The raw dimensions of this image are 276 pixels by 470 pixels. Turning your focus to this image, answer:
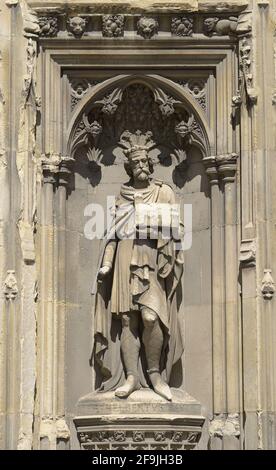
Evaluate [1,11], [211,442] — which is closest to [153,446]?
[211,442]

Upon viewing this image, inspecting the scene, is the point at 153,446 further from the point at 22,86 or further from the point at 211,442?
the point at 22,86

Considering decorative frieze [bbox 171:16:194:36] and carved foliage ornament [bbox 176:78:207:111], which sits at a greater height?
decorative frieze [bbox 171:16:194:36]

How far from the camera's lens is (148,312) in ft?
59.0

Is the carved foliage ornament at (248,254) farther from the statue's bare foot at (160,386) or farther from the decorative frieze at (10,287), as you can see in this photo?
the decorative frieze at (10,287)

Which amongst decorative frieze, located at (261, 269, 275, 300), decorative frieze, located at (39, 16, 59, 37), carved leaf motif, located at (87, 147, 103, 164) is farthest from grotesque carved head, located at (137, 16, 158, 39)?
decorative frieze, located at (261, 269, 275, 300)

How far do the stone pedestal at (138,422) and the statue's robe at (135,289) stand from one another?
12.0 inches

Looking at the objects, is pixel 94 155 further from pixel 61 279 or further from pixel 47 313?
pixel 47 313

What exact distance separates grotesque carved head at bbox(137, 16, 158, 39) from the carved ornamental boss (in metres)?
1.45

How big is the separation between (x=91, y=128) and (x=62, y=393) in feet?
9.29

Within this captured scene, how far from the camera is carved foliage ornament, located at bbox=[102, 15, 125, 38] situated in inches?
713

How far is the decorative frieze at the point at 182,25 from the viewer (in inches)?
715

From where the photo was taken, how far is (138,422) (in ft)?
58.3

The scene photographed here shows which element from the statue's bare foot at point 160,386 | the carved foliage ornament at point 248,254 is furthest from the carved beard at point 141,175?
the statue's bare foot at point 160,386

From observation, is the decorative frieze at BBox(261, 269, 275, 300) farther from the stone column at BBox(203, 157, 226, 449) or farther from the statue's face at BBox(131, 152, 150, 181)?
the statue's face at BBox(131, 152, 150, 181)
